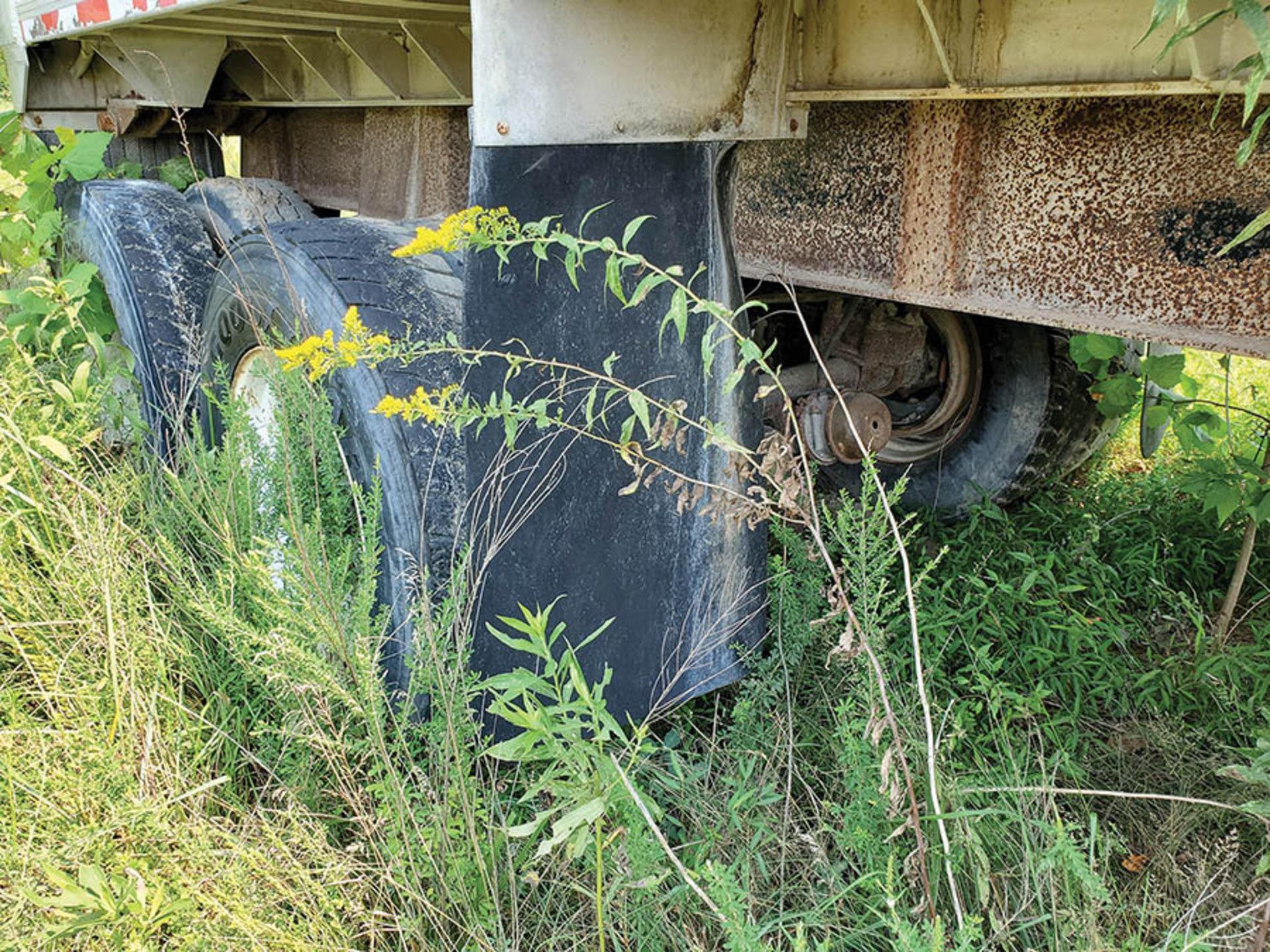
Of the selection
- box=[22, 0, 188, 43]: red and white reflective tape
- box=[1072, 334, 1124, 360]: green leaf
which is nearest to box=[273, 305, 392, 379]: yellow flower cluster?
box=[22, 0, 188, 43]: red and white reflective tape

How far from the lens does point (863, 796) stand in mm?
1626

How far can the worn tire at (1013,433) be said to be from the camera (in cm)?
295

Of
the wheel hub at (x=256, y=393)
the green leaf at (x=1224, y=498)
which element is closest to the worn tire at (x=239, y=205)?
the wheel hub at (x=256, y=393)

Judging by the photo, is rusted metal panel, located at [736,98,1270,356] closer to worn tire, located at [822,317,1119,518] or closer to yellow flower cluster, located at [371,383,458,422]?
yellow flower cluster, located at [371,383,458,422]

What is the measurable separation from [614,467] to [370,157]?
1876 millimetres

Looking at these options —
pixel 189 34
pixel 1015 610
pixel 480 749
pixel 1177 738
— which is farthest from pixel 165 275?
pixel 1177 738

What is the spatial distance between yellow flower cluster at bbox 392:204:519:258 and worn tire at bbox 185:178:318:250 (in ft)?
5.78

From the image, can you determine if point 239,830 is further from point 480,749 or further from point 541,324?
point 541,324

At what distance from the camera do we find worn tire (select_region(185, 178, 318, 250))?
3236 mm

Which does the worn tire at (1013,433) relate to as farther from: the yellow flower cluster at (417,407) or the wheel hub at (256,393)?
the yellow flower cluster at (417,407)

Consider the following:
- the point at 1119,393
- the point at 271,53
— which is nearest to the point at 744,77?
the point at 1119,393

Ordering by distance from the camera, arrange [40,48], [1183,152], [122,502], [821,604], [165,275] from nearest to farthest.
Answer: [1183,152]
[821,604]
[122,502]
[165,275]
[40,48]

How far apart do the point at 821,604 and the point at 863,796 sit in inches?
28.8

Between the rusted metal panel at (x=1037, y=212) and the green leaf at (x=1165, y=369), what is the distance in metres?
0.81
